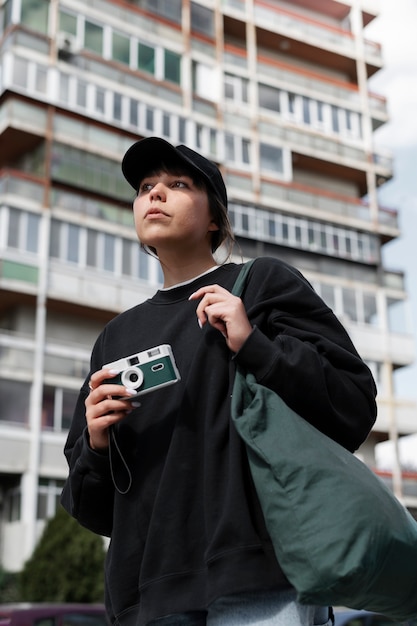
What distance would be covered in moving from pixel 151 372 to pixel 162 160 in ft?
2.54

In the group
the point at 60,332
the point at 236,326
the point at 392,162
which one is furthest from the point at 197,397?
the point at 392,162

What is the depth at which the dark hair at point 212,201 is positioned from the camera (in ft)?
9.34

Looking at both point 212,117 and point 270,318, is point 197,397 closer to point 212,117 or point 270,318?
point 270,318

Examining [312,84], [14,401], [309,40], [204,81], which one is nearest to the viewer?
[14,401]

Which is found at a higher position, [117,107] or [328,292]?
[117,107]

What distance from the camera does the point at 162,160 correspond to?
2.88 meters

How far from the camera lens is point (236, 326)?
2346 millimetres

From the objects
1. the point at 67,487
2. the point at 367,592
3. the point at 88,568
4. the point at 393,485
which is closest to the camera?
the point at 367,592

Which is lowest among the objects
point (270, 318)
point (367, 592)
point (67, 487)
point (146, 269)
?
point (367, 592)

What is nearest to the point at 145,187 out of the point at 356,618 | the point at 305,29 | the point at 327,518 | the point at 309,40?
the point at 327,518

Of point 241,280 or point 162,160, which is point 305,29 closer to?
point 162,160

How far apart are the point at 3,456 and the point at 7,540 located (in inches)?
108

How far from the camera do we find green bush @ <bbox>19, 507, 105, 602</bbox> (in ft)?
80.6

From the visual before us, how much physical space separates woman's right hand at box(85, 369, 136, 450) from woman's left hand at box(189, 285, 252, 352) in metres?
0.28
